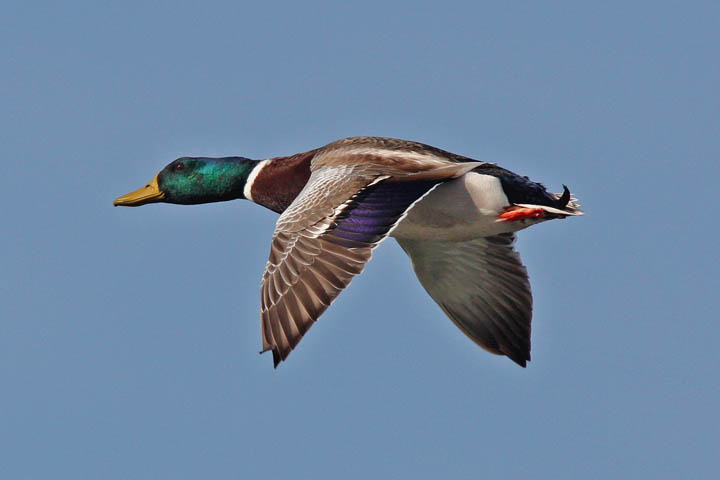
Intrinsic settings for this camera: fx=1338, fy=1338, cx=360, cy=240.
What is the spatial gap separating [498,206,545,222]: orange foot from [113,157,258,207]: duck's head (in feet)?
8.83

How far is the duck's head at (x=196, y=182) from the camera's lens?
12609mm

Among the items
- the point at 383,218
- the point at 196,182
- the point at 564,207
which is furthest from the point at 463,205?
the point at 196,182

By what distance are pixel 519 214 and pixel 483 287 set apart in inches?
73.3

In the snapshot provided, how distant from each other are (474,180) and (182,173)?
3.20 meters

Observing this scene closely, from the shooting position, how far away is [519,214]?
10969 mm

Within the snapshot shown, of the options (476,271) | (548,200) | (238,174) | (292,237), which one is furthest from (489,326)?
(292,237)

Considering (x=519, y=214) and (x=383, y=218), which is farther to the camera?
(x=519, y=214)

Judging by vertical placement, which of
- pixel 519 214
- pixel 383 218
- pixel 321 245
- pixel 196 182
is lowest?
pixel 321 245

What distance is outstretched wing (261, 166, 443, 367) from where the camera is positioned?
9.13 meters

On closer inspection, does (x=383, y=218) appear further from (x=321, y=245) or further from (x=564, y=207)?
(x=564, y=207)

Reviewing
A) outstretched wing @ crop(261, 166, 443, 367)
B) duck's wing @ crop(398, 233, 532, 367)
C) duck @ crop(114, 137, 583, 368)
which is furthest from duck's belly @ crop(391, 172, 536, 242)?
duck's wing @ crop(398, 233, 532, 367)

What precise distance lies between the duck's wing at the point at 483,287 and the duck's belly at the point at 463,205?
144cm

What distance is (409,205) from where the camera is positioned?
972 cm

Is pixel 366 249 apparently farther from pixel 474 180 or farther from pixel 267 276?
pixel 474 180
